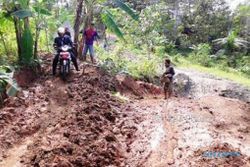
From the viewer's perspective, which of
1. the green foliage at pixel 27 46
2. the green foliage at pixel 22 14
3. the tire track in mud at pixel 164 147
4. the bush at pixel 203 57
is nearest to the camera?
A: the tire track in mud at pixel 164 147

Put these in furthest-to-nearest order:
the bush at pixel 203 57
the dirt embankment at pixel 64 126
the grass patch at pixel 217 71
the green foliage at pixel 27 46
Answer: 1. the bush at pixel 203 57
2. the grass patch at pixel 217 71
3. the green foliage at pixel 27 46
4. the dirt embankment at pixel 64 126

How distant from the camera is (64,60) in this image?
11.3 metres

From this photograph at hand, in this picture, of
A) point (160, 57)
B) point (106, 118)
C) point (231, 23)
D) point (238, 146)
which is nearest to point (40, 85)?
point (106, 118)

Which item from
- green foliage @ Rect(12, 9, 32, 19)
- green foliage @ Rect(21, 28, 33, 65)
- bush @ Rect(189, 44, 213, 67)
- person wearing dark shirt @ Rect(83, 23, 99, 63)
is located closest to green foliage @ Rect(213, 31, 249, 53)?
bush @ Rect(189, 44, 213, 67)

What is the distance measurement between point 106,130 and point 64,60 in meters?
3.48

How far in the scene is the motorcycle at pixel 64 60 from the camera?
11203 millimetres

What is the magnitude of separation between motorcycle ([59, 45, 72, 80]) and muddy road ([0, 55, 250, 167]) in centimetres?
27

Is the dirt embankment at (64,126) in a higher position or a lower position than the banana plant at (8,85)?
lower

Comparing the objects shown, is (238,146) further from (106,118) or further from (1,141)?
(1,141)

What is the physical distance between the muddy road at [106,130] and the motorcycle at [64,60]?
0.27m

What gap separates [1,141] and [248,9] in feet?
82.4

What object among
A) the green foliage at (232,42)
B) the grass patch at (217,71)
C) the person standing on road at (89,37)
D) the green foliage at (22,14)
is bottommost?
the grass patch at (217,71)

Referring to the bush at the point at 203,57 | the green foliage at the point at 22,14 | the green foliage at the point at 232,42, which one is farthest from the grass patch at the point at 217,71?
the green foliage at the point at 22,14

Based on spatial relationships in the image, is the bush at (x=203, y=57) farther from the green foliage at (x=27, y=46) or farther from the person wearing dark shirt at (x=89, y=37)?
the green foliage at (x=27, y=46)
